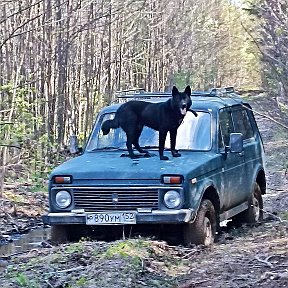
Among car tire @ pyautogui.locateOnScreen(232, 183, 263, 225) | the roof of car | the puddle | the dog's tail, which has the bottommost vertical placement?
the puddle

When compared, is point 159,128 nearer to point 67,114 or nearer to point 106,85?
point 67,114

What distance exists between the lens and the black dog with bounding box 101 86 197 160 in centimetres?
1037

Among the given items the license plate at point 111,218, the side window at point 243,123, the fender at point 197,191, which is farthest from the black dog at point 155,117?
the side window at point 243,123

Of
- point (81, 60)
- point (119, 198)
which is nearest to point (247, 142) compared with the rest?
point (119, 198)

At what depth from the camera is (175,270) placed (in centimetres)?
855

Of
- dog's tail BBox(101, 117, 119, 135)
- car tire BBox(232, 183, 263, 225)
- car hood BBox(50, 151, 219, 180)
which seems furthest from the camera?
car tire BBox(232, 183, 263, 225)

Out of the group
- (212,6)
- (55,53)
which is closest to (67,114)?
(55,53)

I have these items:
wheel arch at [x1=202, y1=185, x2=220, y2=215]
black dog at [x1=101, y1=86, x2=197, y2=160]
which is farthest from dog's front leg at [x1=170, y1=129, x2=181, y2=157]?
wheel arch at [x1=202, y1=185, x2=220, y2=215]

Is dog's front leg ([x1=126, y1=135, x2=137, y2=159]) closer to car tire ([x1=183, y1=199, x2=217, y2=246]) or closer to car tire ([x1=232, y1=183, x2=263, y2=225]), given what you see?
car tire ([x1=183, y1=199, x2=217, y2=246])

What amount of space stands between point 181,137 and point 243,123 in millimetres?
1840

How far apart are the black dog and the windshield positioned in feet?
0.89

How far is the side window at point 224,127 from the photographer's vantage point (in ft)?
36.5

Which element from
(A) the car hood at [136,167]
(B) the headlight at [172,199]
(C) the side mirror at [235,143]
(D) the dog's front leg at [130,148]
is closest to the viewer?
(B) the headlight at [172,199]

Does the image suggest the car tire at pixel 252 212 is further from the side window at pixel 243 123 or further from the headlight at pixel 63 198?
the headlight at pixel 63 198
